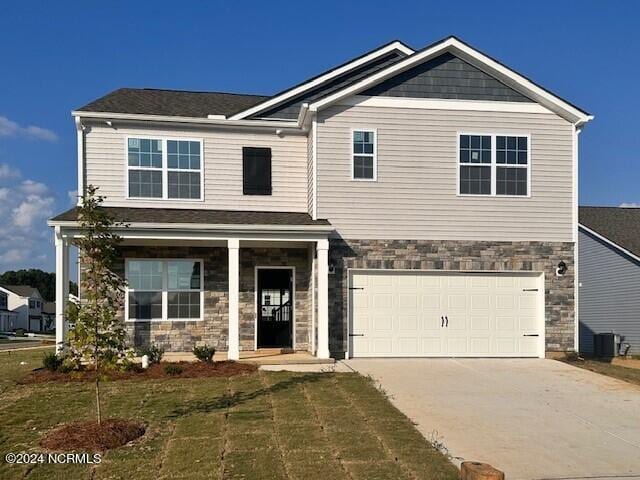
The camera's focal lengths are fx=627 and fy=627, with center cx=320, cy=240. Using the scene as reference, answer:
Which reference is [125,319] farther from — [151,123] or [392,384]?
[392,384]

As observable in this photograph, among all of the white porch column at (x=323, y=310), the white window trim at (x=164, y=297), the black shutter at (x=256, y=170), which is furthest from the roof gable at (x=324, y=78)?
the white porch column at (x=323, y=310)

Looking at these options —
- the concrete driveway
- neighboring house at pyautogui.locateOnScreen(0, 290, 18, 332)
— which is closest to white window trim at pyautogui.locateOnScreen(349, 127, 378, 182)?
the concrete driveway

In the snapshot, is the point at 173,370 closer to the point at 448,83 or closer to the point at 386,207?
the point at 386,207

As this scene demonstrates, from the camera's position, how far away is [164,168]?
15516 millimetres

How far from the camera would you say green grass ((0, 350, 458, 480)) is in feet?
21.9

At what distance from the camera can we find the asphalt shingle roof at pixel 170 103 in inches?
621

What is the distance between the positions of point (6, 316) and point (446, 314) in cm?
7508

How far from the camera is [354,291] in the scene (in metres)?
14.9

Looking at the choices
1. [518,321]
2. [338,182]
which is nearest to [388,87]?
[338,182]

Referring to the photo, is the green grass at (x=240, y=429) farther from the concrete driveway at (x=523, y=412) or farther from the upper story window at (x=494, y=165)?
the upper story window at (x=494, y=165)

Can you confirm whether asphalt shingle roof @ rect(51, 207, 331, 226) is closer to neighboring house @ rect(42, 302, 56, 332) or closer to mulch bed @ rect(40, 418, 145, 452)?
mulch bed @ rect(40, 418, 145, 452)

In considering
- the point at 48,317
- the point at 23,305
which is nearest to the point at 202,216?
the point at 23,305

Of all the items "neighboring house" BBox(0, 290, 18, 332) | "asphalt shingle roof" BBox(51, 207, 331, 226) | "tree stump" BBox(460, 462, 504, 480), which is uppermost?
"asphalt shingle roof" BBox(51, 207, 331, 226)

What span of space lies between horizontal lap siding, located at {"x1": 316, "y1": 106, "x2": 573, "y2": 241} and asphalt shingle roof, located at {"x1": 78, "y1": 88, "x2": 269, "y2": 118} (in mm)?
3293
